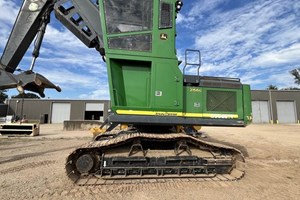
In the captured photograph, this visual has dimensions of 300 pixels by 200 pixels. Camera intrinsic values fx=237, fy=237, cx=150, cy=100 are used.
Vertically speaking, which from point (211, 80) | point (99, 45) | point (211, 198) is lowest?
point (211, 198)

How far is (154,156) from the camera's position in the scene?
5906 mm

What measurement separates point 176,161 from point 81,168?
231 cm

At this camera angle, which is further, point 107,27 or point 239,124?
point 239,124

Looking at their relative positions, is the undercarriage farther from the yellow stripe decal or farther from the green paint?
the green paint

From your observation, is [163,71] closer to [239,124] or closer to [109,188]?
[239,124]

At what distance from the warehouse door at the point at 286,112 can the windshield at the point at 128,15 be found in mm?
48289

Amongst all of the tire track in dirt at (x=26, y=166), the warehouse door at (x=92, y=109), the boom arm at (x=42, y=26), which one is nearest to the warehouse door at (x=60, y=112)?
the warehouse door at (x=92, y=109)

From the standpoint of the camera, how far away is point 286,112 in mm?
47344

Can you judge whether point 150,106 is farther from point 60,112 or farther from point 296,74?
point 296,74

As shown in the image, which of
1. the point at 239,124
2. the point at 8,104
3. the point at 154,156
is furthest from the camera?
the point at 8,104

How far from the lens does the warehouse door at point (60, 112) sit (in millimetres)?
51344

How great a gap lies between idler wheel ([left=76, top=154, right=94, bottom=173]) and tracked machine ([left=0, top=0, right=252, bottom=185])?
0.08ft

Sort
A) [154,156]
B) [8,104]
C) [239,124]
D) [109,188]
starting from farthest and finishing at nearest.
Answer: [8,104], [239,124], [154,156], [109,188]

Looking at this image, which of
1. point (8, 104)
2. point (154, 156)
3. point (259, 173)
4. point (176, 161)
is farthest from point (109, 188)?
point (8, 104)
